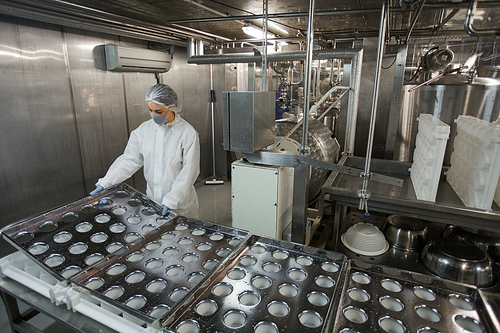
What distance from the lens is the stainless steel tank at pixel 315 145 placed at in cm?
235

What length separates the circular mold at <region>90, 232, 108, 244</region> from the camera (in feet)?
4.05

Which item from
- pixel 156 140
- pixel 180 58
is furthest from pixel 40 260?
pixel 180 58

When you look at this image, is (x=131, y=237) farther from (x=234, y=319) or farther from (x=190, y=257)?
(x=234, y=319)

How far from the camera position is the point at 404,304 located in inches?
35.3

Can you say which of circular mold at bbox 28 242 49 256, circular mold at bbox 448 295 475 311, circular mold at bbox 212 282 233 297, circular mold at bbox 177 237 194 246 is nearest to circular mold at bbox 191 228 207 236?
circular mold at bbox 177 237 194 246

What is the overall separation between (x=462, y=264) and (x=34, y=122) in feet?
9.75

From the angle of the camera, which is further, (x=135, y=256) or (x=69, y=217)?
(x=69, y=217)

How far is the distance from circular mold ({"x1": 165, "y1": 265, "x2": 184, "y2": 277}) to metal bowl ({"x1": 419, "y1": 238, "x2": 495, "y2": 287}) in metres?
1.30

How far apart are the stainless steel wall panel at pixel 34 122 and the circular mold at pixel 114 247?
1.61m

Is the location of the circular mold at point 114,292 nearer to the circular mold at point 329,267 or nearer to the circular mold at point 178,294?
the circular mold at point 178,294

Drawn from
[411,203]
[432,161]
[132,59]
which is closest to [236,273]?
[411,203]

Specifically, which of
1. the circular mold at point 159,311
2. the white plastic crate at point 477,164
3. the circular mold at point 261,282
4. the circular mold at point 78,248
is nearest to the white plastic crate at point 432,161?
the white plastic crate at point 477,164

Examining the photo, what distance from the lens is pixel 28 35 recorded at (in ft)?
7.37

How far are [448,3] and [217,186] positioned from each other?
10.8 feet
